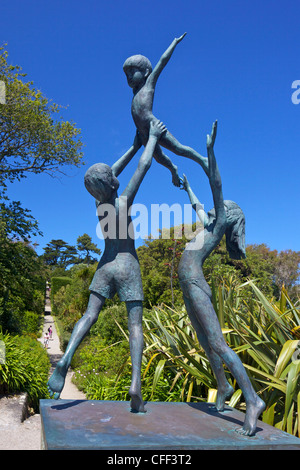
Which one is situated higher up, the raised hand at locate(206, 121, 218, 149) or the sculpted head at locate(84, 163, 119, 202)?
the raised hand at locate(206, 121, 218, 149)

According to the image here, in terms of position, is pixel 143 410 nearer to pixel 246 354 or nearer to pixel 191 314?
pixel 191 314

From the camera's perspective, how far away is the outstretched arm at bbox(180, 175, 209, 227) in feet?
11.7

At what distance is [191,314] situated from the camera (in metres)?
3.40

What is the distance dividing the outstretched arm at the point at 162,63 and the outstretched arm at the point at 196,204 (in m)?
0.98

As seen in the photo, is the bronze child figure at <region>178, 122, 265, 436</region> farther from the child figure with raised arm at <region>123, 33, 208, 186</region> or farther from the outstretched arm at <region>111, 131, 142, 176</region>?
the outstretched arm at <region>111, 131, 142, 176</region>

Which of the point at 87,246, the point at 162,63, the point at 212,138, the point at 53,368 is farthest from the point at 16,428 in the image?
the point at 87,246

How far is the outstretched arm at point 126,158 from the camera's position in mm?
3717

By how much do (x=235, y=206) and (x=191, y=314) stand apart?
1.08m

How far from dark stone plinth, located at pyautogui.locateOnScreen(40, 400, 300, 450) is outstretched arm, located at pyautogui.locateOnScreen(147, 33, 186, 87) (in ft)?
9.45

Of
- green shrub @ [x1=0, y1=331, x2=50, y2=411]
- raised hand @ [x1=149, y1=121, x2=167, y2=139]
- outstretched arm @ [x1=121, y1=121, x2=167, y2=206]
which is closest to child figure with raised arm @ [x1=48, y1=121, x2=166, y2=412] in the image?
outstretched arm @ [x1=121, y1=121, x2=167, y2=206]

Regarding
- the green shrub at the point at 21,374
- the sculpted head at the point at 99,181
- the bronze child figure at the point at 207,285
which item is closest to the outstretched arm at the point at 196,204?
the bronze child figure at the point at 207,285

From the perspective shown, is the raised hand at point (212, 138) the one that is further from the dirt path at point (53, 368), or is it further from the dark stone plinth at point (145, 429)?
the dirt path at point (53, 368)
